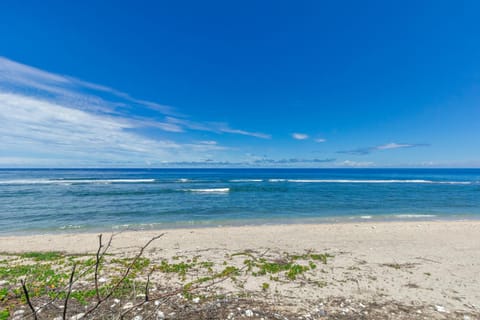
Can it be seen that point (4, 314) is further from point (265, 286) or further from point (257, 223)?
point (257, 223)

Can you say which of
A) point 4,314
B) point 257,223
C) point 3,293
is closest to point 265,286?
point 4,314

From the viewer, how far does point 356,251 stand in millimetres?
8219

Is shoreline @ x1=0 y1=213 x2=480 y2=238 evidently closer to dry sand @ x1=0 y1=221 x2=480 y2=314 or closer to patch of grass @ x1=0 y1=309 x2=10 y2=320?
dry sand @ x1=0 y1=221 x2=480 y2=314

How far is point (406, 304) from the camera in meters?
4.99

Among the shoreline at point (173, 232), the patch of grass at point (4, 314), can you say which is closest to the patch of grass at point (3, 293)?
the patch of grass at point (4, 314)

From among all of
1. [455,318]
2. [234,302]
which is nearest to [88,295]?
[234,302]

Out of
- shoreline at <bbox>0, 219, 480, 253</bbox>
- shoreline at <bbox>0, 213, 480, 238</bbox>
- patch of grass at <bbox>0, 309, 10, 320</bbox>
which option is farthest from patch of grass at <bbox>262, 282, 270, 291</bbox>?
shoreline at <bbox>0, 213, 480, 238</bbox>

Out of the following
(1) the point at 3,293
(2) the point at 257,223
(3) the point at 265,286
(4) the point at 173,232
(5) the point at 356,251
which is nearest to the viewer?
(1) the point at 3,293

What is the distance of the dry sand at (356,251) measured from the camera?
542cm

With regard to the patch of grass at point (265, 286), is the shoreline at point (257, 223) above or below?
below

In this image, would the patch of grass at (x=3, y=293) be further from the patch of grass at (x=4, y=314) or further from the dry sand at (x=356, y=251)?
the dry sand at (x=356, y=251)

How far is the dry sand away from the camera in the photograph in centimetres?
542

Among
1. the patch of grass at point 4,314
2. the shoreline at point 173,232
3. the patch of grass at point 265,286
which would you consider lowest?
the shoreline at point 173,232

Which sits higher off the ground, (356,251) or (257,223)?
(356,251)
